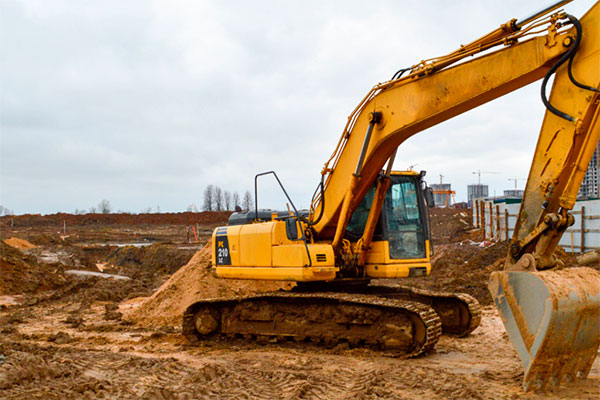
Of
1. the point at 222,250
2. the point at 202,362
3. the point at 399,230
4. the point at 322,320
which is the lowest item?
the point at 202,362

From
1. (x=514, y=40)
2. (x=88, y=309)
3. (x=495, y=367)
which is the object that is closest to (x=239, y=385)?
(x=495, y=367)

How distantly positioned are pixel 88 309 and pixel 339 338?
25.1 ft

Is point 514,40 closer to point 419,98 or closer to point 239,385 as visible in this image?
point 419,98

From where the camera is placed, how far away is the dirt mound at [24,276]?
15852mm

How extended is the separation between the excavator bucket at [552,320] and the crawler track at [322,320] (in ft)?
5.20

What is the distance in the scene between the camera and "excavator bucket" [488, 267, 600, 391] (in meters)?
5.02

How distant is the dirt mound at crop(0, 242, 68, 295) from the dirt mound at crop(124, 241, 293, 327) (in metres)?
5.53

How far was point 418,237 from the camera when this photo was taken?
816 centimetres

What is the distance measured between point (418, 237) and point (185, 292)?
5.50 metres

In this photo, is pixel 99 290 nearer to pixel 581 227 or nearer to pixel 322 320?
pixel 322 320

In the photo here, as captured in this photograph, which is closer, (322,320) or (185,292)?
(322,320)

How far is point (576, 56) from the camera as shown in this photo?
5.21 metres

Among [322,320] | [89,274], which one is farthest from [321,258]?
[89,274]

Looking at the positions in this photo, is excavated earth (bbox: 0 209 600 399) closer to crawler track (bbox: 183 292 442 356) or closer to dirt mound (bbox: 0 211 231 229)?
crawler track (bbox: 183 292 442 356)
